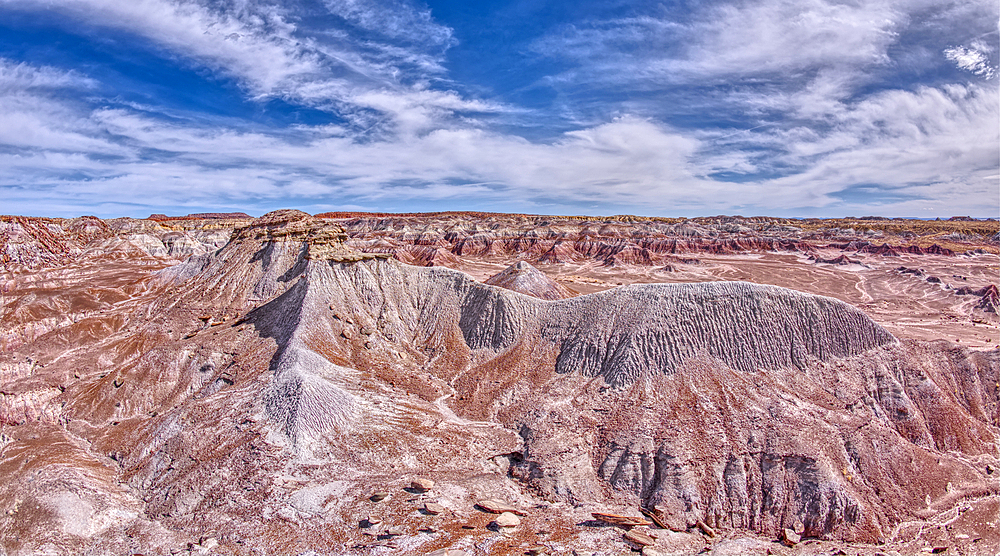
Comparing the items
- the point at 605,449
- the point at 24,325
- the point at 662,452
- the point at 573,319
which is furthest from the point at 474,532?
the point at 24,325

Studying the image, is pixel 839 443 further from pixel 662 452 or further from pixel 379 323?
pixel 379 323

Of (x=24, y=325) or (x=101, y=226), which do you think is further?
(x=101, y=226)

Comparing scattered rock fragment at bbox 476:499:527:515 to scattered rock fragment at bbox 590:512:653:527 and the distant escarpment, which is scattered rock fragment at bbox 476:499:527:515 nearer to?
scattered rock fragment at bbox 590:512:653:527

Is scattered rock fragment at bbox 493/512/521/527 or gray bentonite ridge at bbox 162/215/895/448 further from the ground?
gray bentonite ridge at bbox 162/215/895/448

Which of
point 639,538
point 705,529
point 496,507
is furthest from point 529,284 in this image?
point 639,538

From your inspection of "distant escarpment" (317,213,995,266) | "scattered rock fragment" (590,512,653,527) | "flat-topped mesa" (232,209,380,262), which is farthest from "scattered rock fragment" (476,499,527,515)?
"distant escarpment" (317,213,995,266)

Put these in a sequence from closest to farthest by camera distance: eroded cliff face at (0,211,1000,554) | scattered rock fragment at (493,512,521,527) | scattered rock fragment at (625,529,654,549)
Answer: scattered rock fragment at (625,529,654,549) → scattered rock fragment at (493,512,521,527) → eroded cliff face at (0,211,1000,554)

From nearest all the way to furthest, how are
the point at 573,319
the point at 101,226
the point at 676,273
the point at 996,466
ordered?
1. the point at 996,466
2. the point at 573,319
3. the point at 676,273
4. the point at 101,226
